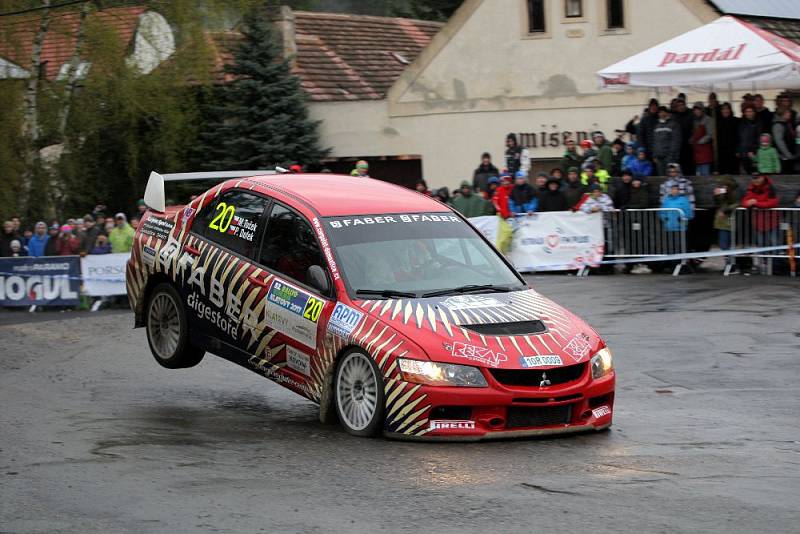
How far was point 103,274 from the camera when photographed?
2386 centimetres

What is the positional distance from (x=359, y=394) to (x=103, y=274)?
15083 millimetres

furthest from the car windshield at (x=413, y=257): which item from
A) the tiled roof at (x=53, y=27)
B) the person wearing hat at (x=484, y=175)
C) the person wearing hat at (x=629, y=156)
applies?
the tiled roof at (x=53, y=27)

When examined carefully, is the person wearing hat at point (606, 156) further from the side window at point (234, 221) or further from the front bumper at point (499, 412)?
the front bumper at point (499, 412)

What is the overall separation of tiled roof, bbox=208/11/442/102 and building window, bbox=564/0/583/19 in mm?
6233

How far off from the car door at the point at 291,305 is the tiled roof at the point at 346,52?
25.9 m

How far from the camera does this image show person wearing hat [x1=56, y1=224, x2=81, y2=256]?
81.8 ft

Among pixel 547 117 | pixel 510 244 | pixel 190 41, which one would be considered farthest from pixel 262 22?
pixel 510 244

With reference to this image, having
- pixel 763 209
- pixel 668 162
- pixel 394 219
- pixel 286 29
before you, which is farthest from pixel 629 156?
pixel 286 29

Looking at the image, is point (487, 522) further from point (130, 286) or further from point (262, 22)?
point (262, 22)

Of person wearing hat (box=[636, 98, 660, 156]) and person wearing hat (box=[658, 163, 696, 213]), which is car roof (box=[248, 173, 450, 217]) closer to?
person wearing hat (box=[658, 163, 696, 213])

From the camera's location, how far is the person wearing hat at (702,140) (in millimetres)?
22391

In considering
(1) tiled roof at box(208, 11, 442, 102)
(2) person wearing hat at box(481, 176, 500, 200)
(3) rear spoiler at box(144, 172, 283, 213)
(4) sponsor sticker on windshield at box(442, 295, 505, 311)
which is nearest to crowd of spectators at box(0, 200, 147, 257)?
(2) person wearing hat at box(481, 176, 500, 200)

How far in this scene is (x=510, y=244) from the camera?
2355cm

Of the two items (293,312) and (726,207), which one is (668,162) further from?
(293,312)
